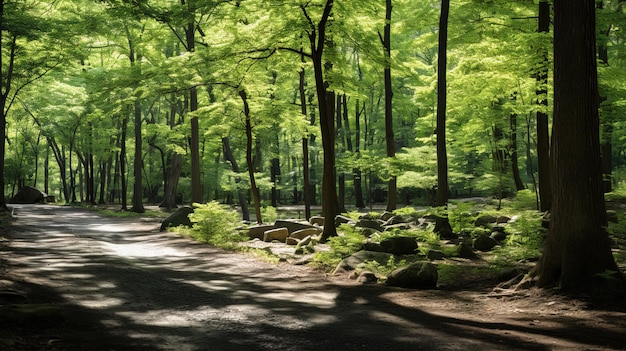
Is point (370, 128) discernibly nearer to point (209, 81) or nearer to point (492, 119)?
point (492, 119)

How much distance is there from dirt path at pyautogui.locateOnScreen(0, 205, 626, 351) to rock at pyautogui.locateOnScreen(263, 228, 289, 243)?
5338 millimetres

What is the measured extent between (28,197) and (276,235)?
34.8 metres

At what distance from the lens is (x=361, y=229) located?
14.9 m

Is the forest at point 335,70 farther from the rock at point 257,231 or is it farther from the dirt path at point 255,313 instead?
the rock at point 257,231

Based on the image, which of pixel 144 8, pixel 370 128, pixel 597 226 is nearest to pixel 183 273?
pixel 144 8

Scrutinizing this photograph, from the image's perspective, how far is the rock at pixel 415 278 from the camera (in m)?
8.41

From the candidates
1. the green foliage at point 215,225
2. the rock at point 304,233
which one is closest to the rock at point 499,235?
the rock at point 304,233

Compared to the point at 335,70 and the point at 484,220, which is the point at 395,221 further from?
the point at 335,70

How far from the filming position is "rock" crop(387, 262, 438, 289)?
27.6 ft

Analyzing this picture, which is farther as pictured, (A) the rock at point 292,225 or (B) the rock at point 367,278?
(A) the rock at point 292,225

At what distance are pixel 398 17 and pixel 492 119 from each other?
8658 millimetres

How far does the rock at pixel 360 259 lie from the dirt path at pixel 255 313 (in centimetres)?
52

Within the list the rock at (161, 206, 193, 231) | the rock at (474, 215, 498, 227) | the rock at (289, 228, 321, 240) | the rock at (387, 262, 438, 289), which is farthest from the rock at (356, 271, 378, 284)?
the rock at (161, 206, 193, 231)

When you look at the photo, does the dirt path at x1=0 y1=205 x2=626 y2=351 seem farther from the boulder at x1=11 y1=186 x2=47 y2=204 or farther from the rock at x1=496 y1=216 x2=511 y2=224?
the boulder at x1=11 y1=186 x2=47 y2=204
